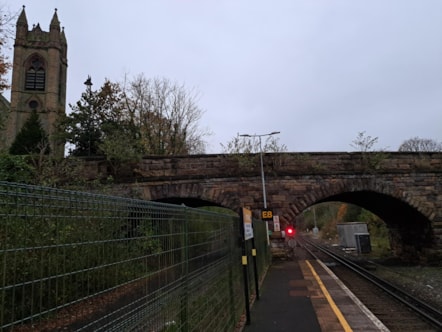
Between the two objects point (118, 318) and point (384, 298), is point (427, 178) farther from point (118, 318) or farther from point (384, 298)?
point (118, 318)

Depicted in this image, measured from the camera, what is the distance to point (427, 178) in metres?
18.1

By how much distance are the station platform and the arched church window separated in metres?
48.9

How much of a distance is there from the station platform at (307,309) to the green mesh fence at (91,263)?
11.1ft

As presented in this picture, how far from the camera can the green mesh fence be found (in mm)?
1422

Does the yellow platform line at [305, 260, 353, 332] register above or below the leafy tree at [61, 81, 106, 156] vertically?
below

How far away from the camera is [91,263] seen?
1.84 metres

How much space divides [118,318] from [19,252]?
81 cm

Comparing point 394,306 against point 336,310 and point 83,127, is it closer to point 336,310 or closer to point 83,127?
point 336,310

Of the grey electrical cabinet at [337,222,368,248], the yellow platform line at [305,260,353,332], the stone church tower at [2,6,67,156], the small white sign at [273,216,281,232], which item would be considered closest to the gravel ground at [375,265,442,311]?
the yellow platform line at [305,260,353,332]

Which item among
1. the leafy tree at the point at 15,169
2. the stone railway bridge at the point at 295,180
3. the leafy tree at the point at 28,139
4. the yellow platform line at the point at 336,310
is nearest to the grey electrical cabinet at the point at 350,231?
the stone railway bridge at the point at 295,180

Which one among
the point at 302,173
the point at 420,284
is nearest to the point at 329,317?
the point at 420,284

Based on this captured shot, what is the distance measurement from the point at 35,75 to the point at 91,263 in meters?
55.7

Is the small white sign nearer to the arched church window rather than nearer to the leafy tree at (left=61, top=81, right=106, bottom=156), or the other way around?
the leafy tree at (left=61, top=81, right=106, bottom=156)

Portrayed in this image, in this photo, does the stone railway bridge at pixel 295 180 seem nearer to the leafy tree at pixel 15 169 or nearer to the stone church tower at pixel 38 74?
the leafy tree at pixel 15 169
